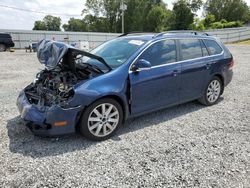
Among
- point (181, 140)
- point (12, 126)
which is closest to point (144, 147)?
point (181, 140)

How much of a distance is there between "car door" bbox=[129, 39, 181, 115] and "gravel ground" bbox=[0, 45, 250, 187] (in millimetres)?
400

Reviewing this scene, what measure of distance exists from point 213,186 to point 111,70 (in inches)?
85.0

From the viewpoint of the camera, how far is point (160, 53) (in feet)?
13.6

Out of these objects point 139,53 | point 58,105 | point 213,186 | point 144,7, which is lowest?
point 213,186

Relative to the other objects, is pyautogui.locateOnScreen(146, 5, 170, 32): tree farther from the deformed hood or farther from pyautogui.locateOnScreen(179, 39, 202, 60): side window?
the deformed hood

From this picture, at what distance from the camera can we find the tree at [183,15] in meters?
56.1

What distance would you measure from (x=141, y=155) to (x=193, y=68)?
7.46 feet

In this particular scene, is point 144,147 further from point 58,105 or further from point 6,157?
point 6,157

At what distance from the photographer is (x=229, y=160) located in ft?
10.0

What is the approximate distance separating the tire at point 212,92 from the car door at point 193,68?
205 mm

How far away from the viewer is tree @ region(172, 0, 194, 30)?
56062 mm

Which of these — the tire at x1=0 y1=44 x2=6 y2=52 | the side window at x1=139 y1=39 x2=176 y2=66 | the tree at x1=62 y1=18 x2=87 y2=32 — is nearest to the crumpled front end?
the side window at x1=139 y1=39 x2=176 y2=66

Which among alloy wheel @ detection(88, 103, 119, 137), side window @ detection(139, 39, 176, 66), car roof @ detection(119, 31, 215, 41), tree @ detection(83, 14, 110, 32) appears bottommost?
alloy wheel @ detection(88, 103, 119, 137)

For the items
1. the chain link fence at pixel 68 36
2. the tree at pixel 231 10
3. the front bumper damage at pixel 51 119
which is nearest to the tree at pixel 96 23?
the chain link fence at pixel 68 36
